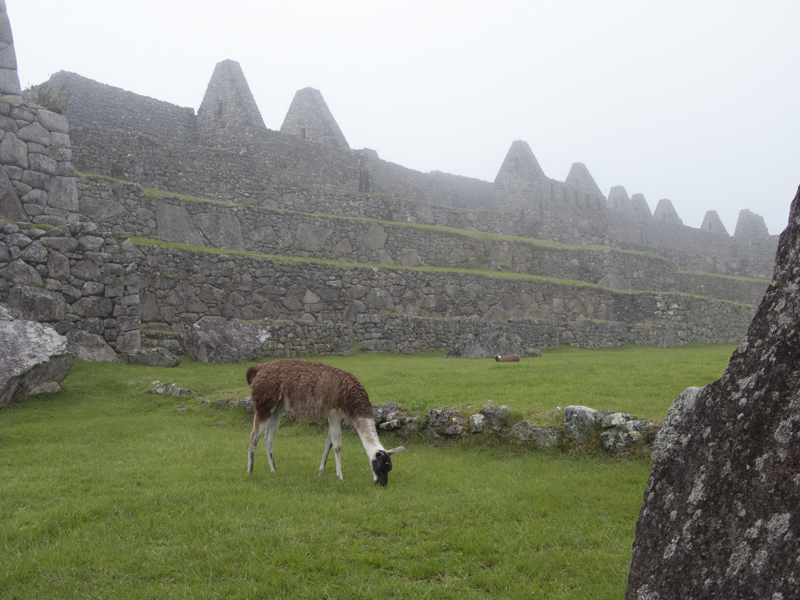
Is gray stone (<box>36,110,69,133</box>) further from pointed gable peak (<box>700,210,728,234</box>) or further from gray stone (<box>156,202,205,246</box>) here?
pointed gable peak (<box>700,210,728,234</box>)

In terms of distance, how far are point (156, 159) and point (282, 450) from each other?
14.8 meters

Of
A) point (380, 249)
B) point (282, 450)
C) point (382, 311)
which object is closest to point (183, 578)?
point (282, 450)

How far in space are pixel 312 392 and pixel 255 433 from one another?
708 mm

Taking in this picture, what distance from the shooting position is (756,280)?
33812mm

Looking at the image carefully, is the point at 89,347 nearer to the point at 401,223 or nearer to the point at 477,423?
the point at 477,423

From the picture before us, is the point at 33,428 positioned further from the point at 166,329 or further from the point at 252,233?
the point at 252,233

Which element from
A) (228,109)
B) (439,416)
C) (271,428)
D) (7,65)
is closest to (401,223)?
(228,109)

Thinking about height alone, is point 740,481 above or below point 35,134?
below

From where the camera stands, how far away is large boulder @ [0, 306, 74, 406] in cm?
861

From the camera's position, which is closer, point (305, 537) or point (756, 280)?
point (305, 537)

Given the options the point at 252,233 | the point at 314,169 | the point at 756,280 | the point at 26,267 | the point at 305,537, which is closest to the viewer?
the point at 305,537

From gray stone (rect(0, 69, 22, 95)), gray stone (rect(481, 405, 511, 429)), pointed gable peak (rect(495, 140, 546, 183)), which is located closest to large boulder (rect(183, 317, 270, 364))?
gray stone (rect(0, 69, 22, 95))

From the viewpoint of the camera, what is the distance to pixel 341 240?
19609 millimetres

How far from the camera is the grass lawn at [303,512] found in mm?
3592
